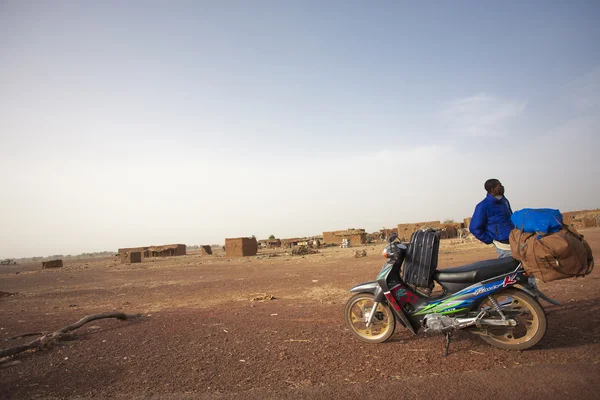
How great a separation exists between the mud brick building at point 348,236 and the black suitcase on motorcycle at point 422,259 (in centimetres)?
3438

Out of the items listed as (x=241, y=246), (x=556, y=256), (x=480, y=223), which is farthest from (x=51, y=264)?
(x=556, y=256)

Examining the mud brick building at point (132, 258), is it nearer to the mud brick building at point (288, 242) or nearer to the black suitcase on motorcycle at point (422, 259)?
the mud brick building at point (288, 242)

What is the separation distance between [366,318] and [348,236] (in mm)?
36020

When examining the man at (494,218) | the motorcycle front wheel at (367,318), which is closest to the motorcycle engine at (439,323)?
the motorcycle front wheel at (367,318)

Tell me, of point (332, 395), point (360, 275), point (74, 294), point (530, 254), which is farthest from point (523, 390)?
point (74, 294)

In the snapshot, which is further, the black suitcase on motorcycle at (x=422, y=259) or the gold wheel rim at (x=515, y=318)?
the black suitcase on motorcycle at (x=422, y=259)

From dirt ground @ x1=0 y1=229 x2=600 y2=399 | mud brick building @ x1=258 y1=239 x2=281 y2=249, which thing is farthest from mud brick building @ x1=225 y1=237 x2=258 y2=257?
dirt ground @ x1=0 y1=229 x2=600 y2=399

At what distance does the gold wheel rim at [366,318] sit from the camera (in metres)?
4.54

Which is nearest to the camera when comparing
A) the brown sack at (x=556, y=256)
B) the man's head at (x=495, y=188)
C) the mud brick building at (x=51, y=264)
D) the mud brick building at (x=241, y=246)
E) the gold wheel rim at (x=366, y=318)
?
the brown sack at (x=556, y=256)

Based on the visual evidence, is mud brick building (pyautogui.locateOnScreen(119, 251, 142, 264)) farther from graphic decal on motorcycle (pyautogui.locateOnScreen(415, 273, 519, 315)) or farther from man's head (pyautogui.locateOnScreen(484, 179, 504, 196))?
man's head (pyautogui.locateOnScreen(484, 179, 504, 196))

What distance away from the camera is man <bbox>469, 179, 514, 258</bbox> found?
462cm

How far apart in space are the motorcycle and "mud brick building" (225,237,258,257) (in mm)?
25223

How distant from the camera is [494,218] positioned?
15.4 feet

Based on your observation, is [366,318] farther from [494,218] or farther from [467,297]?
[494,218]
